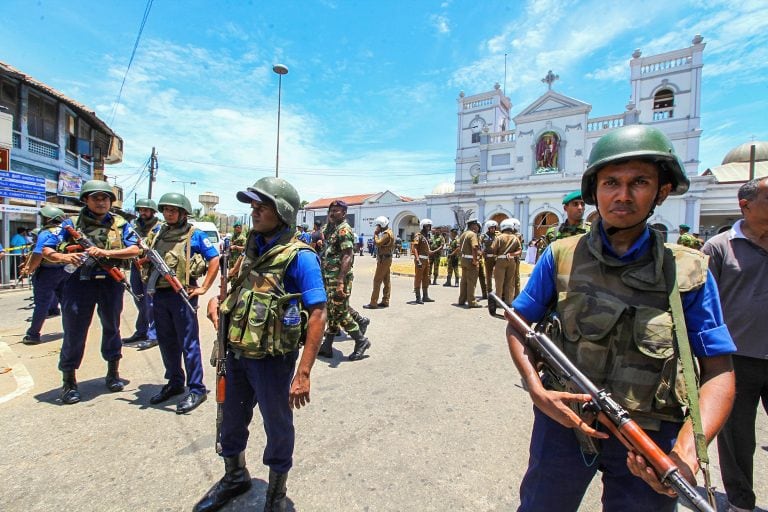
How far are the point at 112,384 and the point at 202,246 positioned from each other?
1.53m

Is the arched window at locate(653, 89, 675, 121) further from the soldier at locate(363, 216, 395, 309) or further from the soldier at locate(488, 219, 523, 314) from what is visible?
the soldier at locate(363, 216, 395, 309)

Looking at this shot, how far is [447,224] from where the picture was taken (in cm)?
3497

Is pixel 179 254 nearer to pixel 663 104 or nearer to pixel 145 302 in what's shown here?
pixel 145 302

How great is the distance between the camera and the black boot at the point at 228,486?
6.32ft

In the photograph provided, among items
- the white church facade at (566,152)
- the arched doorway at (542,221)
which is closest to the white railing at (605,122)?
the white church facade at (566,152)

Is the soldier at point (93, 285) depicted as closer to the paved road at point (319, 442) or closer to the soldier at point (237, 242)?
the paved road at point (319, 442)

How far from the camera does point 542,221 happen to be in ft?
94.6

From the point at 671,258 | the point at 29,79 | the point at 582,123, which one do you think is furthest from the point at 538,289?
the point at 582,123

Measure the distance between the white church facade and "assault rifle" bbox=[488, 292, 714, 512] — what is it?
26.9m

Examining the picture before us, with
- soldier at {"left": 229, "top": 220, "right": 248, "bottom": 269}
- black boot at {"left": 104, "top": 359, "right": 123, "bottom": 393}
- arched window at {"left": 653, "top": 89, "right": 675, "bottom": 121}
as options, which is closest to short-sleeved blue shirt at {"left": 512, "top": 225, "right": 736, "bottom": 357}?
black boot at {"left": 104, "top": 359, "right": 123, "bottom": 393}

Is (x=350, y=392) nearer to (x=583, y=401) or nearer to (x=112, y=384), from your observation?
(x=112, y=384)

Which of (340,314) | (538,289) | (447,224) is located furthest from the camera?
(447,224)

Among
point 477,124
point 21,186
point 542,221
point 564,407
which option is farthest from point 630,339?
point 477,124

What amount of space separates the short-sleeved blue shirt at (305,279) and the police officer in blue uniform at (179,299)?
5.63 feet
